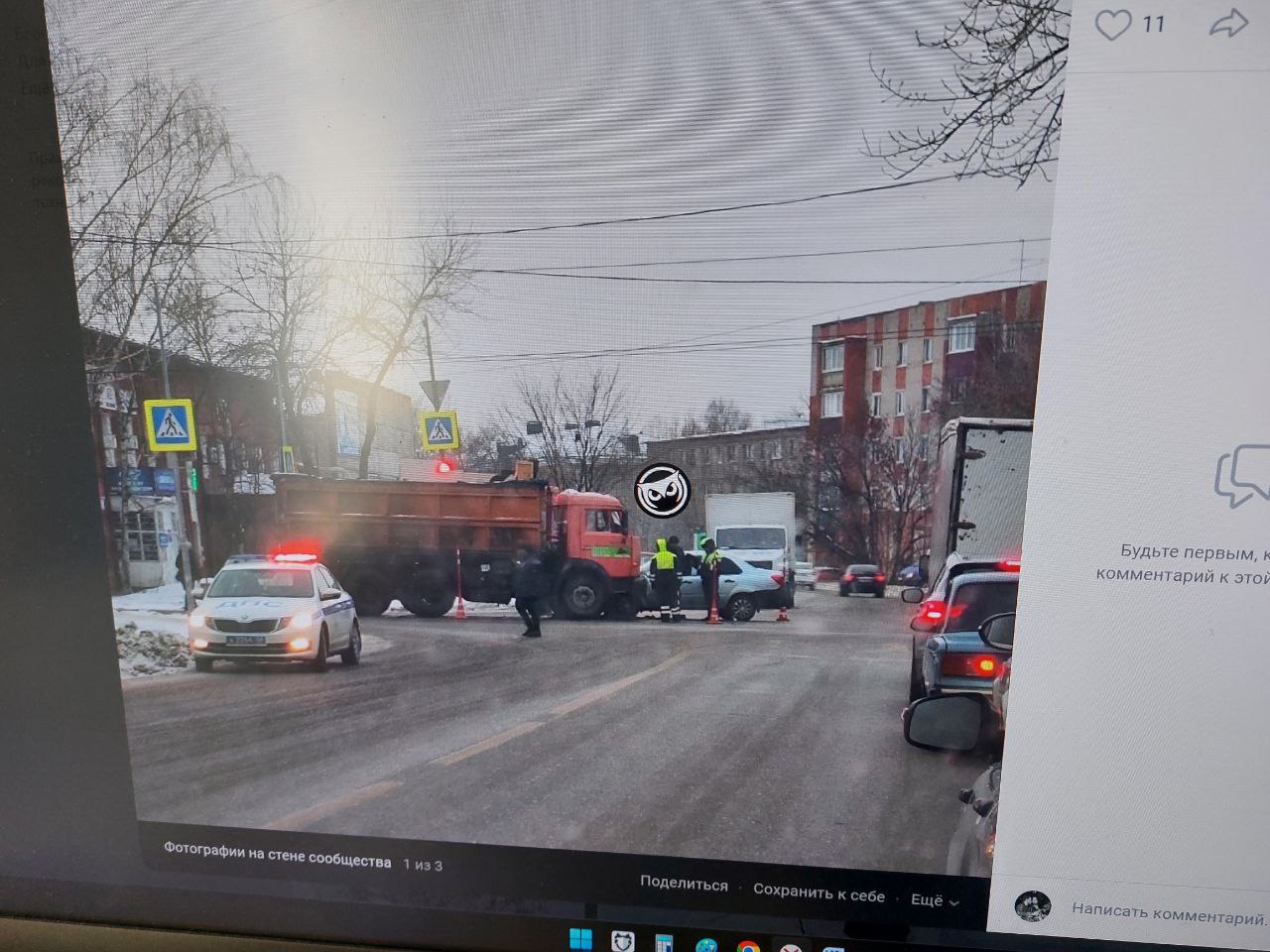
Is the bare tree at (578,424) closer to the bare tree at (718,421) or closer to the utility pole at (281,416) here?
the bare tree at (718,421)

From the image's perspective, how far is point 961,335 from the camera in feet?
3.63

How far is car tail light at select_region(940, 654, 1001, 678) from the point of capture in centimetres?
113

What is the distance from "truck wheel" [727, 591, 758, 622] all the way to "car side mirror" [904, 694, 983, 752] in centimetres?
32

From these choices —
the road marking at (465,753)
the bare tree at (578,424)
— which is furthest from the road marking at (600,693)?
the bare tree at (578,424)

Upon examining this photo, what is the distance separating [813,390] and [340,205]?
2.97 feet

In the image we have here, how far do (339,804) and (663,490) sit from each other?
83 centimetres

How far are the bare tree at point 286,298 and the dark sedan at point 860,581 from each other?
1032mm

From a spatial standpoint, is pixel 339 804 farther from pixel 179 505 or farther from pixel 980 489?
pixel 980 489

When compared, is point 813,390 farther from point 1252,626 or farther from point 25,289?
point 25,289

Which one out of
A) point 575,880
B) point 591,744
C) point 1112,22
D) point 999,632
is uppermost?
point 1112,22

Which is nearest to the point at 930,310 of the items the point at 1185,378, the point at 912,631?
the point at 1185,378

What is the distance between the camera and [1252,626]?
38.5 inches

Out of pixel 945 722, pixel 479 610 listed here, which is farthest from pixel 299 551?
pixel 945 722

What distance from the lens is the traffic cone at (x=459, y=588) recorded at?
138 centimetres
